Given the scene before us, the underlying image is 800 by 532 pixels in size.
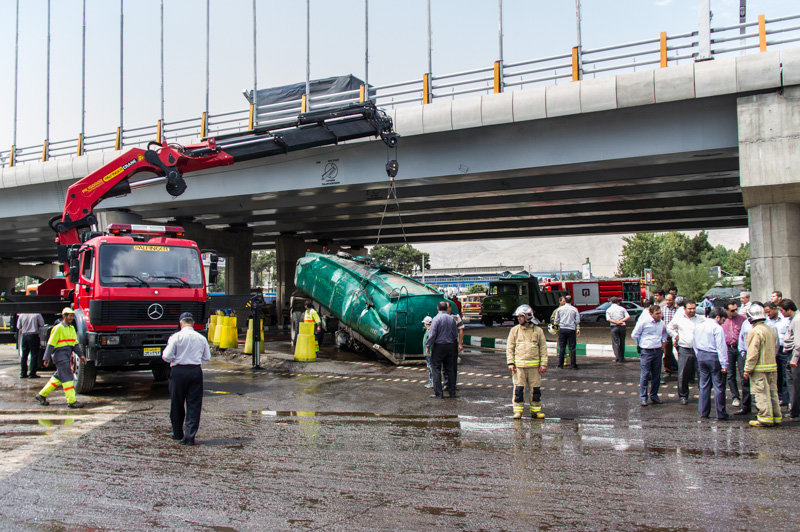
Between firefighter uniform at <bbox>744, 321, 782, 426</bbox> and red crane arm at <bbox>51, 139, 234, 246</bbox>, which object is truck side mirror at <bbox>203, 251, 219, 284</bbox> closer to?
red crane arm at <bbox>51, 139, 234, 246</bbox>

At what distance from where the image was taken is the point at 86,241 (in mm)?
12438

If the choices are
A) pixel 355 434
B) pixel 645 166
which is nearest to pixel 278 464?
pixel 355 434

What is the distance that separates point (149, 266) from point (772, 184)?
571 inches

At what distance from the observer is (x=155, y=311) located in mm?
11461

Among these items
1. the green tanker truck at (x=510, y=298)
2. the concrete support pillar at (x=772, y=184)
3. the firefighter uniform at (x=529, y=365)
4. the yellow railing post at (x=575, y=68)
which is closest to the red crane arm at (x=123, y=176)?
the firefighter uniform at (x=529, y=365)

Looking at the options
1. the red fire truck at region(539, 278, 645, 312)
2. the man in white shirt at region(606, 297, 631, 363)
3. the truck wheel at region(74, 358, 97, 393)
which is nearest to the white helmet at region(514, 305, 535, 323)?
the man in white shirt at region(606, 297, 631, 363)

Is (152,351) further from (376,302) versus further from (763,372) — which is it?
(763,372)

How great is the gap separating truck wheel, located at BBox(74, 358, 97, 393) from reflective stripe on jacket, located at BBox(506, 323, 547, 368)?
8.31m

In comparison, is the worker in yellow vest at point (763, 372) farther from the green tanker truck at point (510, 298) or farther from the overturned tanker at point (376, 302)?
the green tanker truck at point (510, 298)

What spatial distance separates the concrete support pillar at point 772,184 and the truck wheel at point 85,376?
15.6m

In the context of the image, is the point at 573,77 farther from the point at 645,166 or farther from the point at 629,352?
the point at 629,352

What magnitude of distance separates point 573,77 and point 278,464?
1470 centimetres

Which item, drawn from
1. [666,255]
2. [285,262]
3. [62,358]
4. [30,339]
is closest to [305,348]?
[30,339]

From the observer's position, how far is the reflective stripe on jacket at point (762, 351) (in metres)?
8.61
